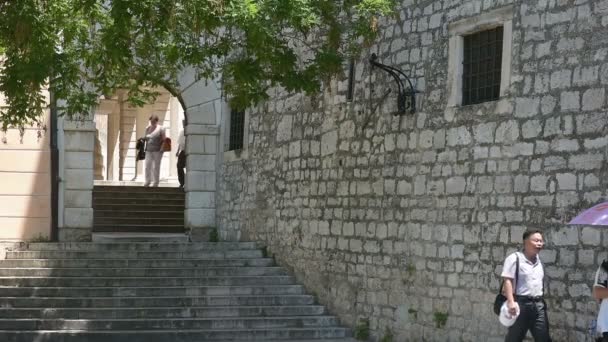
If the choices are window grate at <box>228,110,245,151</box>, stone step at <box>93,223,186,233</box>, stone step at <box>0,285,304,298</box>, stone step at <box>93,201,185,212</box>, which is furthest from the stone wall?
stone step at <box>93,201,185,212</box>

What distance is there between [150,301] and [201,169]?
4732 millimetres

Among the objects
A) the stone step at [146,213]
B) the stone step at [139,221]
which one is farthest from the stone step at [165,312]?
the stone step at [146,213]

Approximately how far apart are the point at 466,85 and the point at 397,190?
5.81ft

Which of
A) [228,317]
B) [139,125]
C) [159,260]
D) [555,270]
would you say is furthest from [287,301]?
[139,125]

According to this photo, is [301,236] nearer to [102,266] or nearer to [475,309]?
[102,266]

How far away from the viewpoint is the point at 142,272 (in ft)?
56.2

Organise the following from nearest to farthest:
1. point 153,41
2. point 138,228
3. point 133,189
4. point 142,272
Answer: point 153,41 < point 142,272 < point 138,228 < point 133,189

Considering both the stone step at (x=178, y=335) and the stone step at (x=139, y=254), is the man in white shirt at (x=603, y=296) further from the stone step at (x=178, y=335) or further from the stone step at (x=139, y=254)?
the stone step at (x=139, y=254)

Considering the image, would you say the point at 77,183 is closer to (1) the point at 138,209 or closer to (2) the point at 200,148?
(2) the point at 200,148

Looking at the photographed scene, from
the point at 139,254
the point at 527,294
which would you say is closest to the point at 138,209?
the point at 139,254

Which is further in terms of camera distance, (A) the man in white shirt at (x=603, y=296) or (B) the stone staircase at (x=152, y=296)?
(B) the stone staircase at (x=152, y=296)

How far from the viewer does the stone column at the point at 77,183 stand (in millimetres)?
19359

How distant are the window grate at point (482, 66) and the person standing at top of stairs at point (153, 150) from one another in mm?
13079

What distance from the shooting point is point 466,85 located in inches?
511
